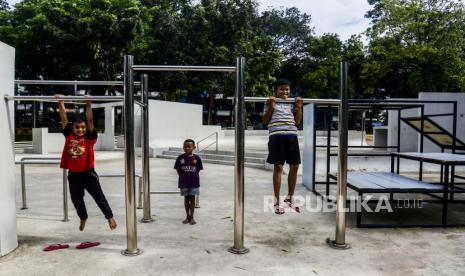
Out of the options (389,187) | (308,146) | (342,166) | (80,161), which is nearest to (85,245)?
(80,161)

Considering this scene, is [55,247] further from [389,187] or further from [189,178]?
[389,187]

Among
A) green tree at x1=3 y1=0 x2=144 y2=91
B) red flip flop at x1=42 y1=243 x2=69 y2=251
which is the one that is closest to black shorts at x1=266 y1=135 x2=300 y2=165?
red flip flop at x1=42 y1=243 x2=69 y2=251

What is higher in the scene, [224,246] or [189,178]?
[189,178]

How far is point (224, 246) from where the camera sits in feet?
11.6

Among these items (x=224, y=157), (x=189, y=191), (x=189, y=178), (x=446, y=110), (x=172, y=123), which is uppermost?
(x=446, y=110)

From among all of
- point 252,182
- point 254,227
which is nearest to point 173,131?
point 252,182

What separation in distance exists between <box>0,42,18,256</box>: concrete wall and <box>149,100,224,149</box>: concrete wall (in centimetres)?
1024

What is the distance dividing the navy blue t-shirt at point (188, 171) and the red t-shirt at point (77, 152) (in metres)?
1.11

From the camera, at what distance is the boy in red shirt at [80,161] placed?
3.56 meters

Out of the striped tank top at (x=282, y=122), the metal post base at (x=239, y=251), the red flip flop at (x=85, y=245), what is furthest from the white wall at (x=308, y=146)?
the red flip flop at (x=85, y=245)

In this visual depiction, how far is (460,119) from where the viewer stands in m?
9.57

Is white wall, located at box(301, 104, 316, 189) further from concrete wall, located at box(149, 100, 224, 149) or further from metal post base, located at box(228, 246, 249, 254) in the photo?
concrete wall, located at box(149, 100, 224, 149)

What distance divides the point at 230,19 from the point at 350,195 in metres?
18.4

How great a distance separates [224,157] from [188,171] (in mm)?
7270
